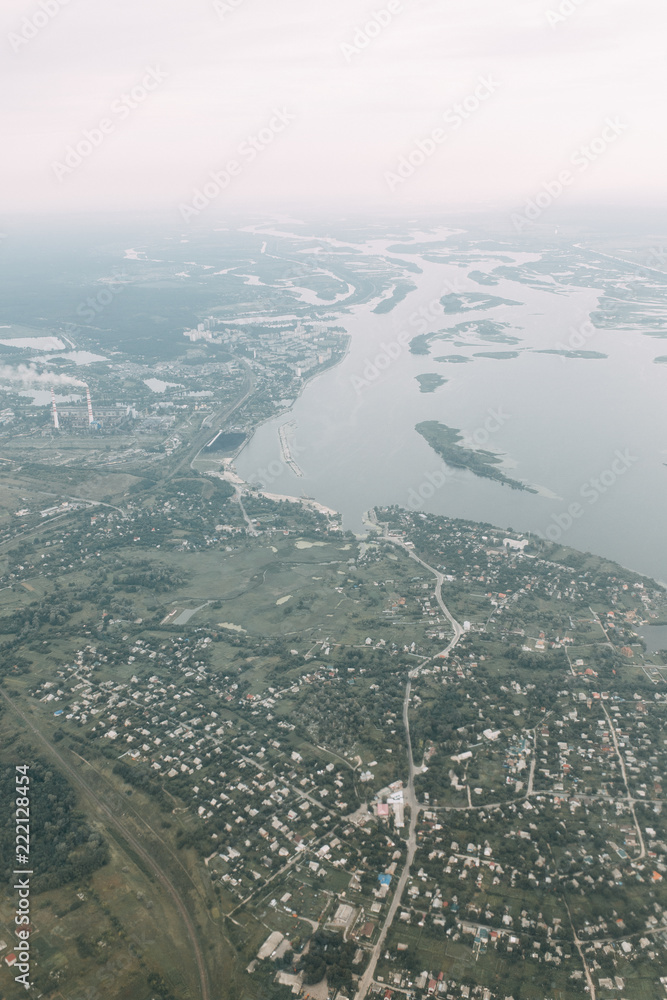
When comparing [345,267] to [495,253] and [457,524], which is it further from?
[457,524]

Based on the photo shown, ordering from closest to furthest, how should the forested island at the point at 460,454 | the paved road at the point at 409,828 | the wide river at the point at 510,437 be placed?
1. the paved road at the point at 409,828
2. the wide river at the point at 510,437
3. the forested island at the point at 460,454

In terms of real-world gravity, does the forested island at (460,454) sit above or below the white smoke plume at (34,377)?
above

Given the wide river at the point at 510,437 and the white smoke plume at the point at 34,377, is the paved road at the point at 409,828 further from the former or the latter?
the white smoke plume at the point at 34,377

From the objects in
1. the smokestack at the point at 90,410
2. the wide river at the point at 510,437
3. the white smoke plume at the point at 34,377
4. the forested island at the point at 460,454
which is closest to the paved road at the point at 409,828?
the wide river at the point at 510,437

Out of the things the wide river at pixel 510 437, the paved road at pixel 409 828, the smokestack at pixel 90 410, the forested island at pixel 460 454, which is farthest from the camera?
the smokestack at pixel 90 410

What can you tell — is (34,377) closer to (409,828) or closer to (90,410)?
(90,410)

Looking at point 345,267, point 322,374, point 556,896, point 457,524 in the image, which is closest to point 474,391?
point 322,374

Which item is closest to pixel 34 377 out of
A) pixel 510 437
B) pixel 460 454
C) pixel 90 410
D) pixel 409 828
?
pixel 90 410

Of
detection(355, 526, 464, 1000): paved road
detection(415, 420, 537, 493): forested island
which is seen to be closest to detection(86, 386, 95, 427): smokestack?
detection(415, 420, 537, 493): forested island

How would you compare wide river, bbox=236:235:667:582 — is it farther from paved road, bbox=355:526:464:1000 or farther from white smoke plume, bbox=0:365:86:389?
white smoke plume, bbox=0:365:86:389
